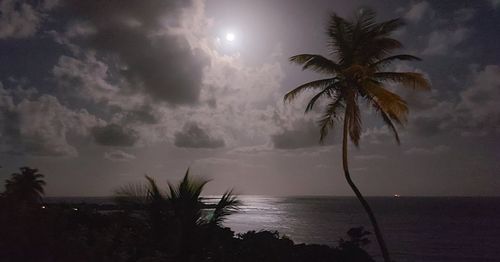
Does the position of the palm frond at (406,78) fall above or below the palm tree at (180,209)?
above

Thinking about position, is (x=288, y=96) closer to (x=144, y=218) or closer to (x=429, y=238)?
(x=144, y=218)

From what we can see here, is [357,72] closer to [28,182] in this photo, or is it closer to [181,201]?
[181,201]

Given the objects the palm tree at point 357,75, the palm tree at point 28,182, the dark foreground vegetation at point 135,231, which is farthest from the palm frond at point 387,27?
the palm tree at point 28,182

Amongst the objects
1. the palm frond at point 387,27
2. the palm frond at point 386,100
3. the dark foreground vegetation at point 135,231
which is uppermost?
the palm frond at point 387,27

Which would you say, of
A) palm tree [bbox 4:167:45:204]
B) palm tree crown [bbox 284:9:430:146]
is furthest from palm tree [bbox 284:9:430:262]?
palm tree [bbox 4:167:45:204]

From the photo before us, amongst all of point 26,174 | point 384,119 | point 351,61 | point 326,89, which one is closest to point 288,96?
point 326,89

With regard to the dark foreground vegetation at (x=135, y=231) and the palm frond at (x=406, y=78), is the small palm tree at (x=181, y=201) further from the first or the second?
the palm frond at (x=406, y=78)

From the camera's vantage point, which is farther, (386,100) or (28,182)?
(28,182)

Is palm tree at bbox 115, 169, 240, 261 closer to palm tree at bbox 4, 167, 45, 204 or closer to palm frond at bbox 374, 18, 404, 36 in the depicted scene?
palm frond at bbox 374, 18, 404, 36

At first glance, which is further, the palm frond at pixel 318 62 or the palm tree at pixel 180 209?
the palm frond at pixel 318 62

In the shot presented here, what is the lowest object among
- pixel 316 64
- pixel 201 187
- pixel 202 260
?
pixel 202 260

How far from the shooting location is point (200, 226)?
6645 millimetres

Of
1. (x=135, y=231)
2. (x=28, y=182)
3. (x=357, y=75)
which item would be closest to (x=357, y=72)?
(x=357, y=75)

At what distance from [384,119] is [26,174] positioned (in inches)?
1811
